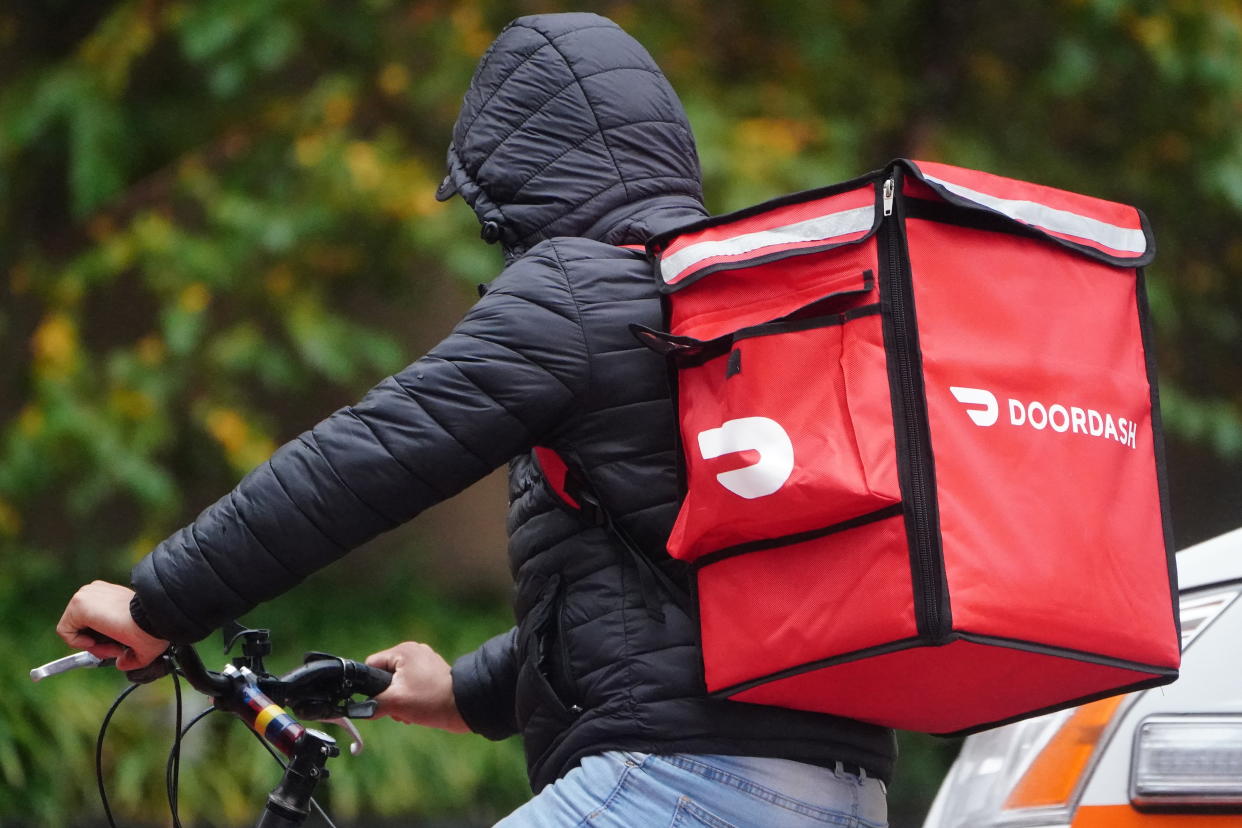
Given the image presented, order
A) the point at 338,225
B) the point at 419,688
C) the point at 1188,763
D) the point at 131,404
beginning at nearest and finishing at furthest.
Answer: the point at 1188,763 → the point at 419,688 → the point at 131,404 → the point at 338,225

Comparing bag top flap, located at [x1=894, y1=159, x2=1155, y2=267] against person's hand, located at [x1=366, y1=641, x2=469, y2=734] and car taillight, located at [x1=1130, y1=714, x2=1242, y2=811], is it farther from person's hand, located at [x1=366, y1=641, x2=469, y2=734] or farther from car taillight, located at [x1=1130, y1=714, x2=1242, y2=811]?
person's hand, located at [x1=366, y1=641, x2=469, y2=734]

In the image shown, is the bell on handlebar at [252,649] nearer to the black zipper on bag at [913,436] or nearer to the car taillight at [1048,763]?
the black zipper on bag at [913,436]

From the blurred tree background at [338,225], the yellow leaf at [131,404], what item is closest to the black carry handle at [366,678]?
the blurred tree background at [338,225]

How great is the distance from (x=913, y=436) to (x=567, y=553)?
22.6 inches

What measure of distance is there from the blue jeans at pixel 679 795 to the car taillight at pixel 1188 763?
2.53 ft

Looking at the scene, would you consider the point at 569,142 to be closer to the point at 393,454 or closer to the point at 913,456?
the point at 393,454

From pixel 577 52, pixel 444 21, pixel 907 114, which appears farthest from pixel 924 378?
pixel 907 114

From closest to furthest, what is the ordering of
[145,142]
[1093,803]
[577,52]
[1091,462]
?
[1091,462]
[577,52]
[1093,803]
[145,142]

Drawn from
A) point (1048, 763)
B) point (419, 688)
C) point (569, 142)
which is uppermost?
point (569, 142)

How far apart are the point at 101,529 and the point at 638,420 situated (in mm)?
6118

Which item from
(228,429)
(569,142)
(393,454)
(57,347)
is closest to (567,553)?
(393,454)

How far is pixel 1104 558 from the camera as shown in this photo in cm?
207

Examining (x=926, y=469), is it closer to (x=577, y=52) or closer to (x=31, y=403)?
(x=577, y=52)

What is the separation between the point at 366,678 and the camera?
2701mm
